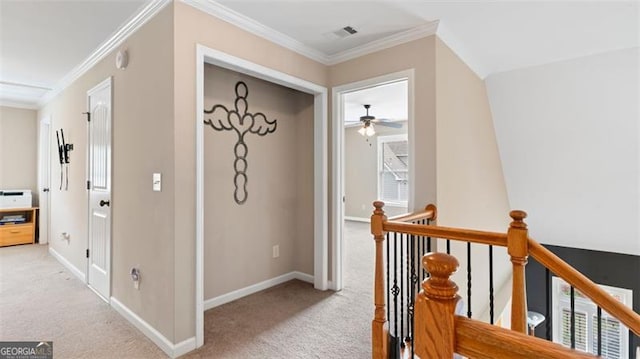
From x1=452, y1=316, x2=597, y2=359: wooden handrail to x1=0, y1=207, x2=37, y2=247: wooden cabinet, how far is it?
22.6 feet

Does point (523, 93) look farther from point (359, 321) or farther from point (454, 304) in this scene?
point (454, 304)

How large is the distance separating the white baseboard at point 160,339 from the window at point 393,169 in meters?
5.93

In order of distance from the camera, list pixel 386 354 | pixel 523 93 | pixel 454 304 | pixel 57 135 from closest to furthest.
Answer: pixel 454 304
pixel 386 354
pixel 523 93
pixel 57 135

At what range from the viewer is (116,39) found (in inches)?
108

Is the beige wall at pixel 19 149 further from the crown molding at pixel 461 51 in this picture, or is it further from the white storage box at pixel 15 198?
the crown molding at pixel 461 51

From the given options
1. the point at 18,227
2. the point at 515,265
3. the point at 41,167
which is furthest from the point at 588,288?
the point at 18,227

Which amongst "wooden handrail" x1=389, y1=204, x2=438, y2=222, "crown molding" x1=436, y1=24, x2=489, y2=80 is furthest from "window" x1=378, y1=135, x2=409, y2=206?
"wooden handrail" x1=389, y1=204, x2=438, y2=222

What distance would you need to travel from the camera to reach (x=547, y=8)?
2346 mm

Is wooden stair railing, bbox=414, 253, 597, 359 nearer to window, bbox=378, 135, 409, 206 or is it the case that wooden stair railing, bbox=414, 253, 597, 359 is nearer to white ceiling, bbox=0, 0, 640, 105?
white ceiling, bbox=0, 0, 640, 105

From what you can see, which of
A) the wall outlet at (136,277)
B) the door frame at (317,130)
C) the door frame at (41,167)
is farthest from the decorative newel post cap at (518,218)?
the door frame at (41,167)

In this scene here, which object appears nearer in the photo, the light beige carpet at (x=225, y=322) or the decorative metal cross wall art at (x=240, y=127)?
the light beige carpet at (x=225, y=322)

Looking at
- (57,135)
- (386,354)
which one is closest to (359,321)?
(386,354)

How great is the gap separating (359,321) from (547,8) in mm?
2858

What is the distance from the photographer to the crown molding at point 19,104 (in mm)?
5082
